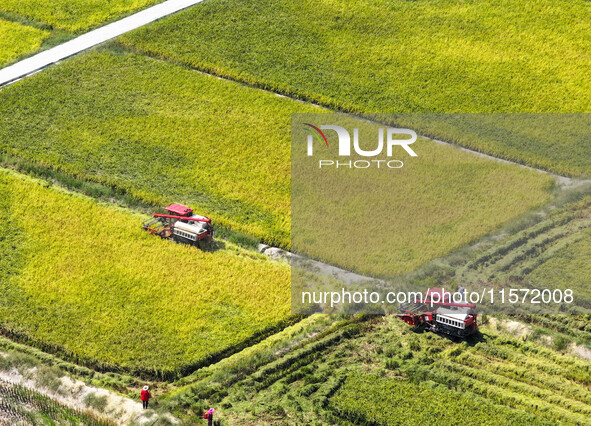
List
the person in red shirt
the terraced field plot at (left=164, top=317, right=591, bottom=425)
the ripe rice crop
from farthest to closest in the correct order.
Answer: the ripe rice crop < the person in red shirt < the terraced field plot at (left=164, top=317, right=591, bottom=425)

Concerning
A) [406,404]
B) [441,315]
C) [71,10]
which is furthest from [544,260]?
[71,10]

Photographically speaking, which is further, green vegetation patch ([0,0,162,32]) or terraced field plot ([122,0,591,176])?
green vegetation patch ([0,0,162,32])

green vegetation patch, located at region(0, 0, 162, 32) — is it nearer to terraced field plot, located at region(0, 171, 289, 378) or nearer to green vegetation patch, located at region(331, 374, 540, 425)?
terraced field plot, located at region(0, 171, 289, 378)

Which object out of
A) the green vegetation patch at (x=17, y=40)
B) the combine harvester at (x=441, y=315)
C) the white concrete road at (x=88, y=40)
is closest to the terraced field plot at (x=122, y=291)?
the combine harvester at (x=441, y=315)

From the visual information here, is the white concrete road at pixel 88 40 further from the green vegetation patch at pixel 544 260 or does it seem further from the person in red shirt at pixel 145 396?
the green vegetation patch at pixel 544 260

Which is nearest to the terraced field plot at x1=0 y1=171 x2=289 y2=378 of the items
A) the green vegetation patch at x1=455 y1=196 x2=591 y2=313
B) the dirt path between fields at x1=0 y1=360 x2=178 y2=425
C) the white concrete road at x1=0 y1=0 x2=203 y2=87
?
the dirt path between fields at x1=0 y1=360 x2=178 y2=425

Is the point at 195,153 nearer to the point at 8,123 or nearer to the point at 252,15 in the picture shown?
the point at 8,123
